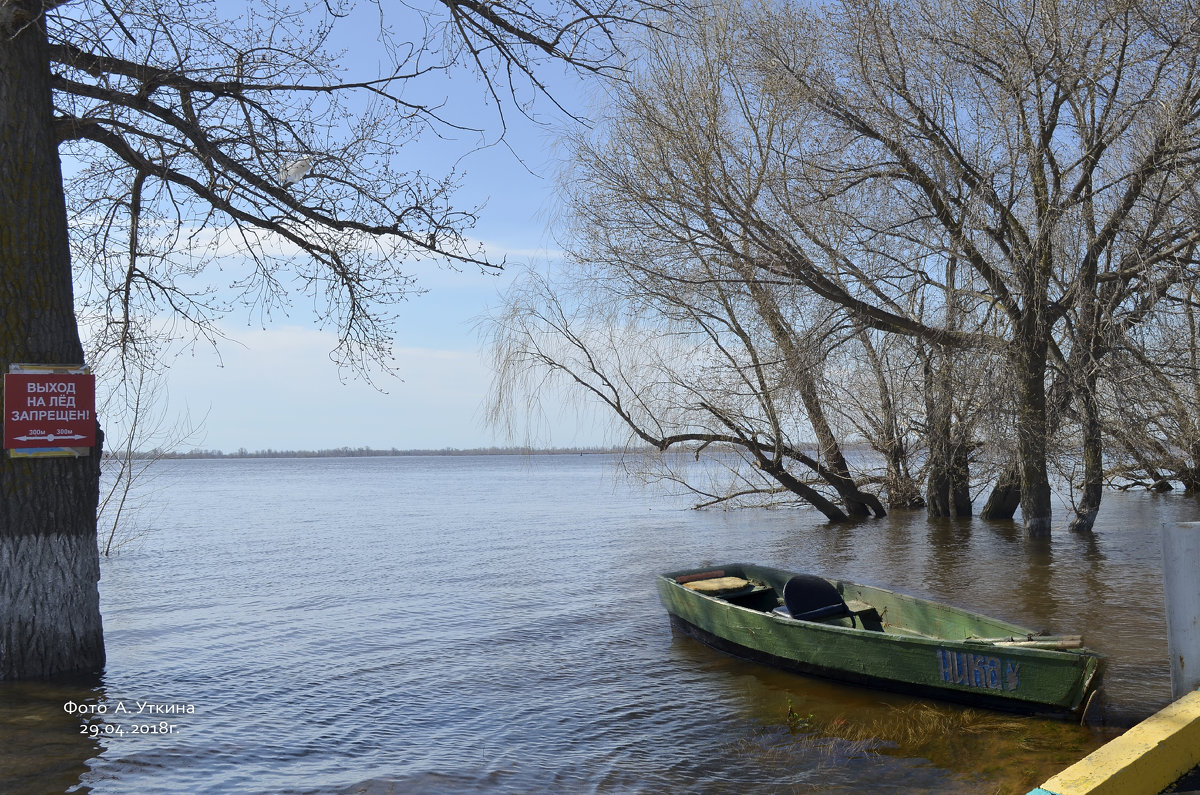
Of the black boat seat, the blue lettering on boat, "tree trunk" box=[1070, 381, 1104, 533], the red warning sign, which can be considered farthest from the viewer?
"tree trunk" box=[1070, 381, 1104, 533]

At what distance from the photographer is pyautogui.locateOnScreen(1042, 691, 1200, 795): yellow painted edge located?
163 inches

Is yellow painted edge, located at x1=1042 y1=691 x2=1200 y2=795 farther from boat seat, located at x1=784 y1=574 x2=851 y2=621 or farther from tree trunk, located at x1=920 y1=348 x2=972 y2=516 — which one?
tree trunk, located at x1=920 y1=348 x2=972 y2=516

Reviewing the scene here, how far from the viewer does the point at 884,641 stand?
25.9ft

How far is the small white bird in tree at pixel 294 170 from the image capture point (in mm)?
8305

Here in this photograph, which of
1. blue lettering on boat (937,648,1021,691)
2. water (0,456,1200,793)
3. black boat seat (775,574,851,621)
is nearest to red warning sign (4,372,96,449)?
water (0,456,1200,793)

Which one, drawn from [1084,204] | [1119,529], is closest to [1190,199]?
[1084,204]

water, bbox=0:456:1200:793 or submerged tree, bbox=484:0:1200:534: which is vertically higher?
submerged tree, bbox=484:0:1200:534

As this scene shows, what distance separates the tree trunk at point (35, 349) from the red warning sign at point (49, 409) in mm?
149

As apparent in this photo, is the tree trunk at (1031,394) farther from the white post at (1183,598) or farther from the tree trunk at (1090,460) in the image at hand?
the white post at (1183,598)

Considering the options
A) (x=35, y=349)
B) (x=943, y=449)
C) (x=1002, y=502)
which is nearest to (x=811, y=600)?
(x=35, y=349)

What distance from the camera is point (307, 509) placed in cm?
3791

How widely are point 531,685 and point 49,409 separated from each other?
5.07 metres

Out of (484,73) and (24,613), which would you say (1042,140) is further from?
(24,613)

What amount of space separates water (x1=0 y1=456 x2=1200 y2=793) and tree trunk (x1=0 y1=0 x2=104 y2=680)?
1.80 ft
